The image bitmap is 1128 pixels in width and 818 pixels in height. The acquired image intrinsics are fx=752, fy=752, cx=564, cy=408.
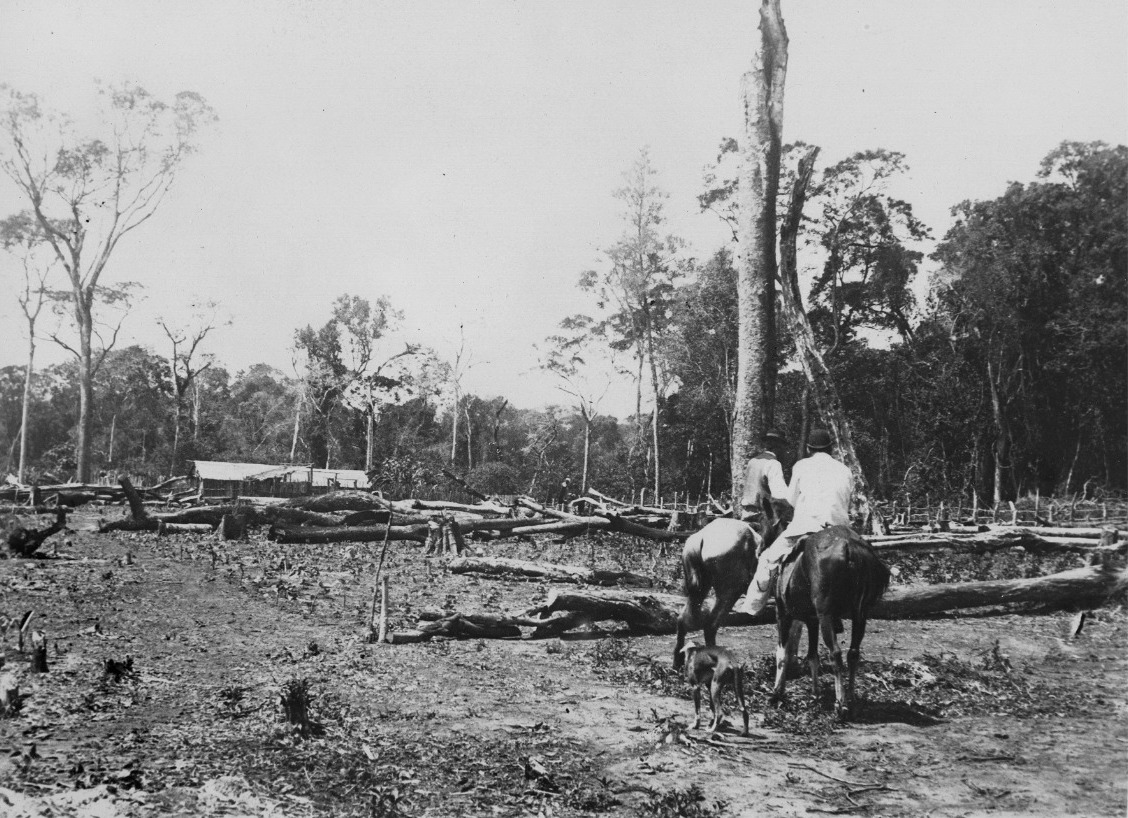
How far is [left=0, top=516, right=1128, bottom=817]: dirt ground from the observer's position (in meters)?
4.04

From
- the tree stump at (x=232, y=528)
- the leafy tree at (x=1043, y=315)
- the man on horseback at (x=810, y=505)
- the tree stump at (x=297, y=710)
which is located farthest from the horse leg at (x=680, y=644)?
the tree stump at (x=232, y=528)

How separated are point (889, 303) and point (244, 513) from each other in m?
30.9

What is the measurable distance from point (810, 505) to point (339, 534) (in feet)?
44.9

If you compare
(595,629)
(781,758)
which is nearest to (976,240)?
(595,629)

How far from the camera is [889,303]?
3659 cm

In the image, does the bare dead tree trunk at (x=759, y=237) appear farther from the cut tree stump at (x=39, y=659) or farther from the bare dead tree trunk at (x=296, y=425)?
the bare dead tree trunk at (x=296, y=425)

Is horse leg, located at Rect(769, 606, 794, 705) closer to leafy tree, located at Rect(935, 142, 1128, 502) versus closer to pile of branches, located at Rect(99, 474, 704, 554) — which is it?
pile of branches, located at Rect(99, 474, 704, 554)

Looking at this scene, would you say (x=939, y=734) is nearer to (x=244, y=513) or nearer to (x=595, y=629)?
(x=595, y=629)

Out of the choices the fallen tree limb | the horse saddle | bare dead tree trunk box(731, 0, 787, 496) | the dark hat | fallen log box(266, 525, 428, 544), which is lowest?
the fallen tree limb

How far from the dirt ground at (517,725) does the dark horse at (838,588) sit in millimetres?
342

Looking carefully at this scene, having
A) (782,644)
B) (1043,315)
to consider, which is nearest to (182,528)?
(782,644)

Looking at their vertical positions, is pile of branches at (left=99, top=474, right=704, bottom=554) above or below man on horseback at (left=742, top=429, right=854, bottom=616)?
below

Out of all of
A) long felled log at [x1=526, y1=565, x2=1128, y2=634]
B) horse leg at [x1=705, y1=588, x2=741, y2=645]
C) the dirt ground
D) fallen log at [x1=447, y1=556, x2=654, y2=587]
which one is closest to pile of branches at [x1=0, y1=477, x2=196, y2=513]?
fallen log at [x1=447, y1=556, x2=654, y2=587]

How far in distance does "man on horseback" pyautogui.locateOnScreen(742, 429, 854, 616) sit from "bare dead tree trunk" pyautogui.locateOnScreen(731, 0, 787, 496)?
3428 mm
